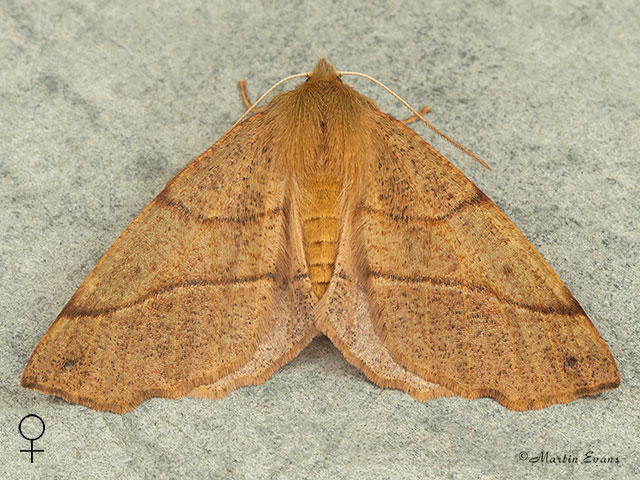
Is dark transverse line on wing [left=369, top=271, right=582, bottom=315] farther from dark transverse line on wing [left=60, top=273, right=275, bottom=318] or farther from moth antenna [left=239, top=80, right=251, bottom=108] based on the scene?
moth antenna [left=239, top=80, right=251, bottom=108]

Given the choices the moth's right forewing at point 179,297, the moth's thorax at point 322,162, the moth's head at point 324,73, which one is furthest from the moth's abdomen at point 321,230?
the moth's head at point 324,73

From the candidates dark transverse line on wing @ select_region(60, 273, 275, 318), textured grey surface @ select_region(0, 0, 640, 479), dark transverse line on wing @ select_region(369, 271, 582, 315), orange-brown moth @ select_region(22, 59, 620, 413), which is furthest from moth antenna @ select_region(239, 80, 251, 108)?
dark transverse line on wing @ select_region(369, 271, 582, 315)

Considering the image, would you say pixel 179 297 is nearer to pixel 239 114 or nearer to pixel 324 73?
pixel 324 73

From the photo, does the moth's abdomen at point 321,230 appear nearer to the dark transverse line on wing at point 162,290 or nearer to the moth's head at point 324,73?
the dark transverse line on wing at point 162,290

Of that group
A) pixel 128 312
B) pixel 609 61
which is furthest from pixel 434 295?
pixel 609 61

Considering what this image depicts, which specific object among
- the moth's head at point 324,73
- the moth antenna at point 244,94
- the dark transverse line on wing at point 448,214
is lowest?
the dark transverse line on wing at point 448,214
